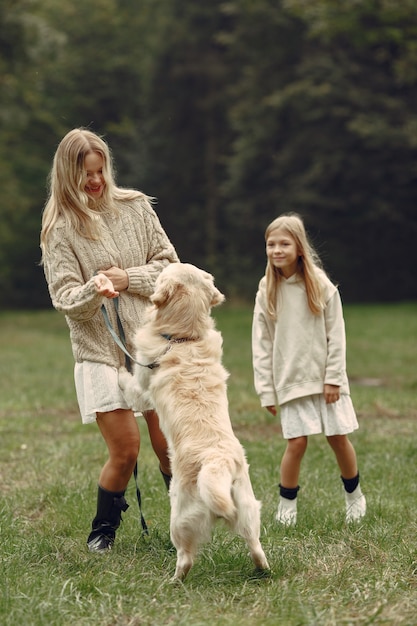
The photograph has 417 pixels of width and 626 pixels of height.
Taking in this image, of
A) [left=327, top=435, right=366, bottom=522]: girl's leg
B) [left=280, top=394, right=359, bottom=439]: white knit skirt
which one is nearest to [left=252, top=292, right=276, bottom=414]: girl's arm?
[left=280, top=394, right=359, bottom=439]: white knit skirt

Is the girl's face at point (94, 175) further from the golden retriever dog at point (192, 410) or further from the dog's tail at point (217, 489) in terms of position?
the dog's tail at point (217, 489)

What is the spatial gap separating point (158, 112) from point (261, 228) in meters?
8.22

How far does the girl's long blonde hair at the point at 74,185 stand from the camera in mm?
4914

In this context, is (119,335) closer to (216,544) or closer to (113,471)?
(113,471)

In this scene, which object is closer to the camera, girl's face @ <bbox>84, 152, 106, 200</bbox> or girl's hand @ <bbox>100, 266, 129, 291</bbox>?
girl's hand @ <bbox>100, 266, 129, 291</bbox>

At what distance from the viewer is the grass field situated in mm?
3785

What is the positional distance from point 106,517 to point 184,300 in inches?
59.3

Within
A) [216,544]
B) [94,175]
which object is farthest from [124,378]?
[94,175]

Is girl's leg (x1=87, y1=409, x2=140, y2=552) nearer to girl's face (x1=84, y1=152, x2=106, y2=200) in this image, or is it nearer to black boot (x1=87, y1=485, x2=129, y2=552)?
black boot (x1=87, y1=485, x2=129, y2=552)

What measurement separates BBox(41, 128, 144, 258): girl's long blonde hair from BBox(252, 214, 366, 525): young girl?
4.90 ft

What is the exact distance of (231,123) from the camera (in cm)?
3681

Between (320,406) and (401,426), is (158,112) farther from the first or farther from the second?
(320,406)

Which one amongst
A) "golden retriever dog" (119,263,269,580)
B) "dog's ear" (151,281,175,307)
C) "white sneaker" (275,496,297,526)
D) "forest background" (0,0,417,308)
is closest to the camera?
"golden retriever dog" (119,263,269,580)

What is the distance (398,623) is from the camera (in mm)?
3496
